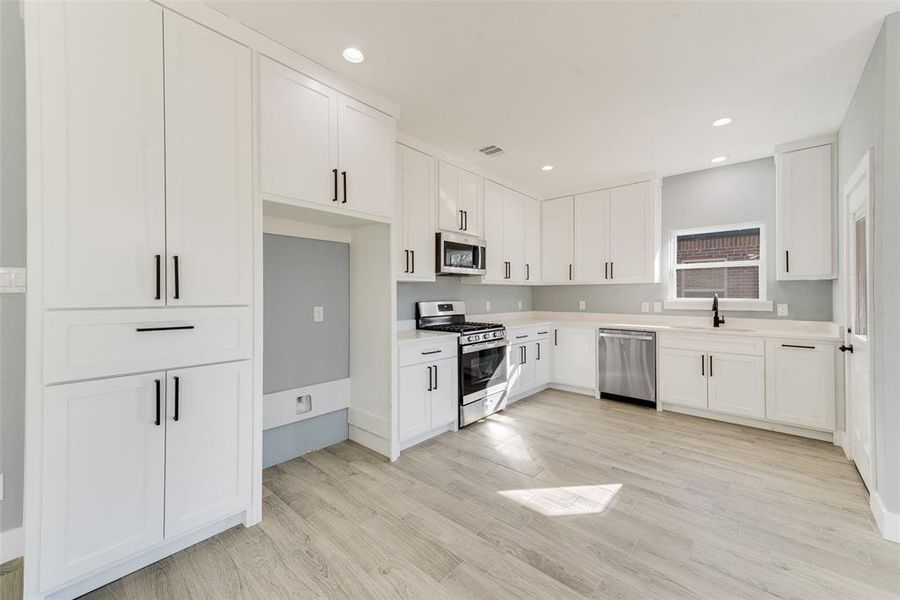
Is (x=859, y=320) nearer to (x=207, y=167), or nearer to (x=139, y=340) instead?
(x=207, y=167)

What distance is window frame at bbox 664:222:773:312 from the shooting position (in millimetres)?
3937

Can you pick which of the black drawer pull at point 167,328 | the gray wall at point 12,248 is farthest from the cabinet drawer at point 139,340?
the gray wall at point 12,248

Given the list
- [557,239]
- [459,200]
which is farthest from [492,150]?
[557,239]

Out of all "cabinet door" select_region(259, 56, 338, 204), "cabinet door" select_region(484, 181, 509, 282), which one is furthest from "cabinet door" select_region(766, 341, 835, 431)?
"cabinet door" select_region(259, 56, 338, 204)

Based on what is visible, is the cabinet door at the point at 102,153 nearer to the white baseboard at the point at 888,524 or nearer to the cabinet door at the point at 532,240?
the white baseboard at the point at 888,524

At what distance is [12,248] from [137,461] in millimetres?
1209

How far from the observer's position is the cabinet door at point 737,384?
11.4ft

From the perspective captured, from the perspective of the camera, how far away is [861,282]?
246 cm

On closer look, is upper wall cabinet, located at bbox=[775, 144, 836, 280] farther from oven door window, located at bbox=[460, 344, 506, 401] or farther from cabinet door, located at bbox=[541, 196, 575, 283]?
oven door window, located at bbox=[460, 344, 506, 401]

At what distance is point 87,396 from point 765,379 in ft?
16.3

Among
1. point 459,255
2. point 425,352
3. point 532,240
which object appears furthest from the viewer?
point 532,240

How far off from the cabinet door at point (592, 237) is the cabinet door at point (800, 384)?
1.88m

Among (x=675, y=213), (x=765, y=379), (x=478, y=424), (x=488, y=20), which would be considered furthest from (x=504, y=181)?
(x=765, y=379)

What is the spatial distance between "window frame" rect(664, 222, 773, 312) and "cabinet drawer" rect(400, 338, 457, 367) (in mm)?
2965
